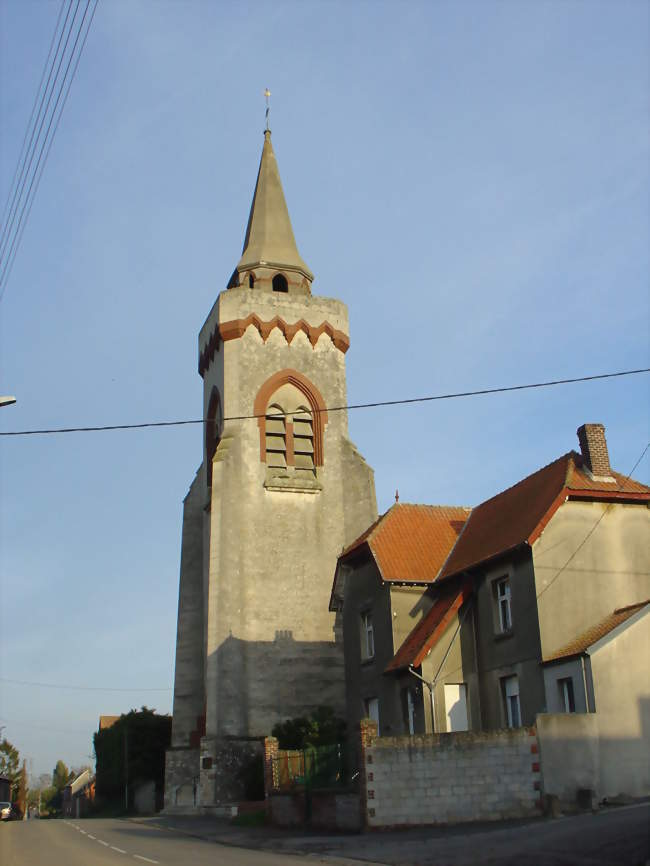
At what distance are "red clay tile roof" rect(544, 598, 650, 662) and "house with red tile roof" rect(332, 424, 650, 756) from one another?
0.17 ft

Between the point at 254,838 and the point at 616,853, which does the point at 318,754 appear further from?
the point at 616,853

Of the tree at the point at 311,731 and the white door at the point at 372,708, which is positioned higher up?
the white door at the point at 372,708

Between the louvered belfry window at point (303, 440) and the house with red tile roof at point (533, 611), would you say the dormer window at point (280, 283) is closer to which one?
the louvered belfry window at point (303, 440)

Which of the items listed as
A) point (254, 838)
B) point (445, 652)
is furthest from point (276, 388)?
point (254, 838)

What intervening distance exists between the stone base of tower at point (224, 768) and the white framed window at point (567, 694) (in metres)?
13.4

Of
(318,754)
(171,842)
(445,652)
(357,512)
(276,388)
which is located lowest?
(171,842)

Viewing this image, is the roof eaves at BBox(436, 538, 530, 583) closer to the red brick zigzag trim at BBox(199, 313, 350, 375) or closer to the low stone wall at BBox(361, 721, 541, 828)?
the low stone wall at BBox(361, 721, 541, 828)

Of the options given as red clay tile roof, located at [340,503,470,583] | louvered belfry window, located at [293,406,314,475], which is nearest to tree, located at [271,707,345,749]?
red clay tile roof, located at [340,503,470,583]

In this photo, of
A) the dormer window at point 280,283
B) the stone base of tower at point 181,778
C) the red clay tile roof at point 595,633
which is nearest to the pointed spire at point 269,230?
the dormer window at point 280,283

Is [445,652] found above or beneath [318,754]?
above

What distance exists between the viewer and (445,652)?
25.7 m

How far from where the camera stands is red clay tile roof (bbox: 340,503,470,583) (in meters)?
28.1

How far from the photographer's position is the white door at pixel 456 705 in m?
25.4

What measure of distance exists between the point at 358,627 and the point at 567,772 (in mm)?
10872
